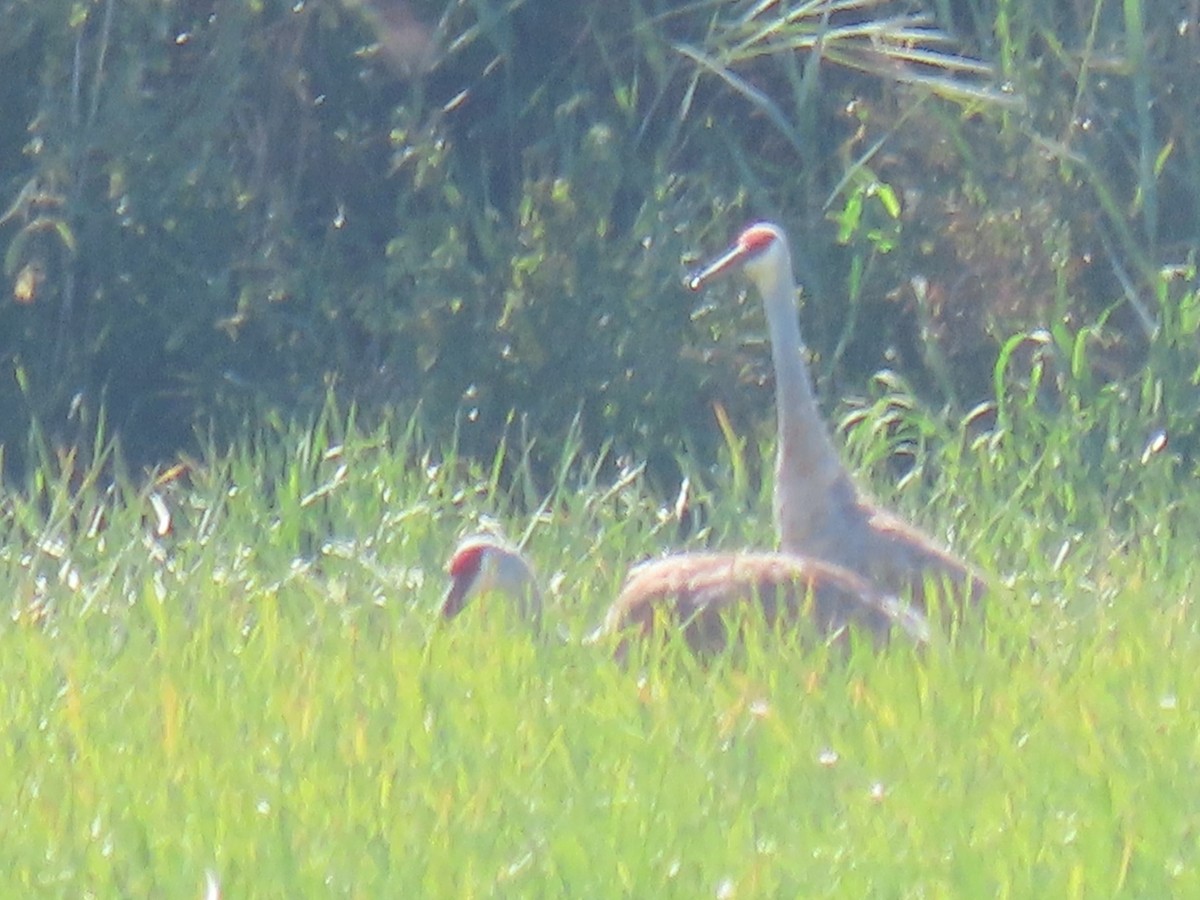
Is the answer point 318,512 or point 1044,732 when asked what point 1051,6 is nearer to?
point 318,512

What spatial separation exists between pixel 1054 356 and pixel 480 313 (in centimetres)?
179

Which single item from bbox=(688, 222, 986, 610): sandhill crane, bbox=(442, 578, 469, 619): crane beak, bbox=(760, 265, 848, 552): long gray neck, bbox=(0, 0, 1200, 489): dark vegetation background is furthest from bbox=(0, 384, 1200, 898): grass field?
bbox=(0, 0, 1200, 489): dark vegetation background

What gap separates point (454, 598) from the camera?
16.7 feet

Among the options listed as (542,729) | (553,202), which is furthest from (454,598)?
(553,202)

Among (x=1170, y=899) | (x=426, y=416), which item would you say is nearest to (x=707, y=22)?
(x=426, y=416)

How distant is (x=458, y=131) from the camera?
8406mm

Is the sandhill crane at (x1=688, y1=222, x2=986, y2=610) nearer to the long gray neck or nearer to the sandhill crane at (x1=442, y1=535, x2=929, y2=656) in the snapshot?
the long gray neck

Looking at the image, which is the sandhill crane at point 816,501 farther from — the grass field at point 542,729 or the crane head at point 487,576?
the crane head at point 487,576

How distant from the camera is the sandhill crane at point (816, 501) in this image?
535 centimetres

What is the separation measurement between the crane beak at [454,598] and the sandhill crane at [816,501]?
86 centimetres

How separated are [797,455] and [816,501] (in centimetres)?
15

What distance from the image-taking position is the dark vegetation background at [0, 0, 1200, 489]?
24.5 feet

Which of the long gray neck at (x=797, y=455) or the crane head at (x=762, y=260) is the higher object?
the crane head at (x=762, y=260)

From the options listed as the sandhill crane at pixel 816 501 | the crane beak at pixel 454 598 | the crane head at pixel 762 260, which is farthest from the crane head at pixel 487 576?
the crane head at pixel 762 260
